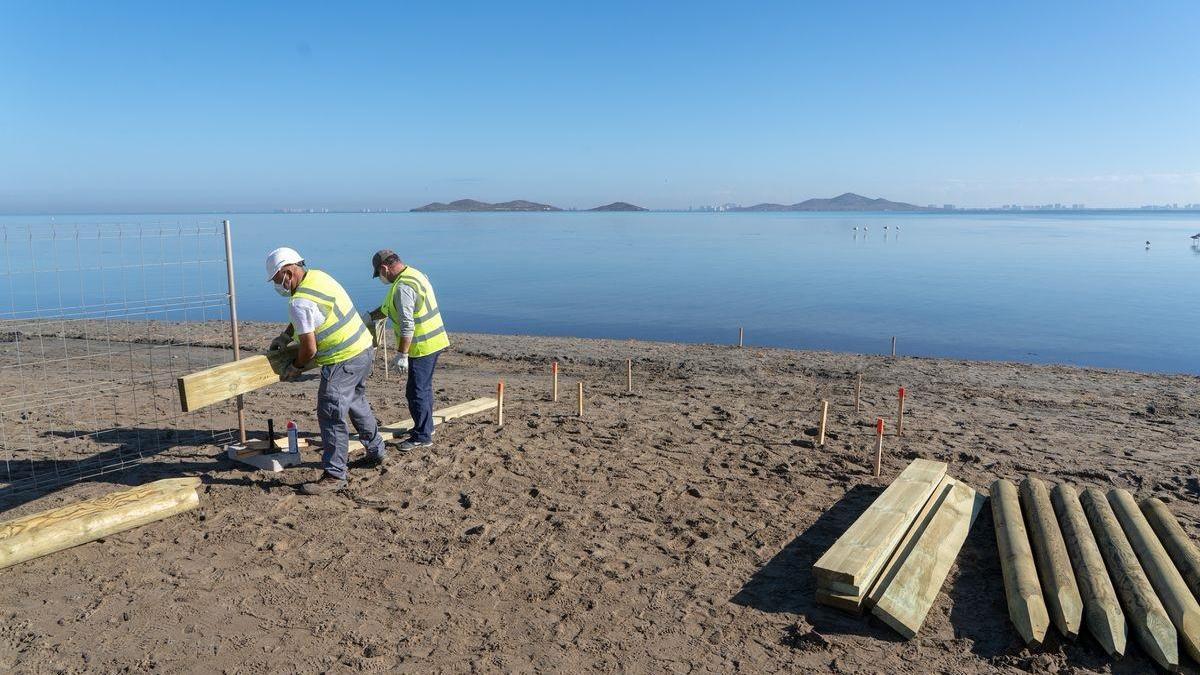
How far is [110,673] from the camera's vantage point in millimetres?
4184

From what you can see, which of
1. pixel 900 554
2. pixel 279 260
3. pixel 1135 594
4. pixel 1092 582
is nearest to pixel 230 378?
pixel 279 260

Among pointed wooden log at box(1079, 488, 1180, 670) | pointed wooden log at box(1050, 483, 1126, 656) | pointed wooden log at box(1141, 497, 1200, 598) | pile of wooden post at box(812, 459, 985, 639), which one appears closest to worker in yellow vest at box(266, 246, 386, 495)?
pile of wooden post at box(812, 459, 985, 639)

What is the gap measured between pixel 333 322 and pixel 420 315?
1208mm

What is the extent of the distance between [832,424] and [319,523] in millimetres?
6223

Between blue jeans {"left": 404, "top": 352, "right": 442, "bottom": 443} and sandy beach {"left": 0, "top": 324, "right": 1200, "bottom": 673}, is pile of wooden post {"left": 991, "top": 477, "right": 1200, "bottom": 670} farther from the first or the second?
blue jeans {"left": 404, "top": 352, "right": 442, "bottom": 443}

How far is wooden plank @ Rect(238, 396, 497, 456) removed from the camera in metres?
7.69

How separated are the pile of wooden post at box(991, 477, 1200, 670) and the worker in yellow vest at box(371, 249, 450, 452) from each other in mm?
5237

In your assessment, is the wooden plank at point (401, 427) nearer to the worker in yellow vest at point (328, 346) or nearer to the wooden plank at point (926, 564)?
the worker in yellow vest at point (328, 346)

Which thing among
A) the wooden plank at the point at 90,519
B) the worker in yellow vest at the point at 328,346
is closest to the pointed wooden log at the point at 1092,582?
the worker in yellow vest at the point at 328,346

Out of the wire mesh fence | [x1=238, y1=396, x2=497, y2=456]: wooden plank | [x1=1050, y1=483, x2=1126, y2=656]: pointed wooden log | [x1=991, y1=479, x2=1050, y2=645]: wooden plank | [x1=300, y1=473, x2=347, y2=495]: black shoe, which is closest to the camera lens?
[x1=1050, y1=483, x2=1126, y2=656]: pointed wooden log

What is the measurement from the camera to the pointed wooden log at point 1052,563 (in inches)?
180

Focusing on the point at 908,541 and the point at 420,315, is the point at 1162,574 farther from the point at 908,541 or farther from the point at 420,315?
the point at 420,315

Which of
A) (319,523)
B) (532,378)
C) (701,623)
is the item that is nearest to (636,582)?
(701,623)

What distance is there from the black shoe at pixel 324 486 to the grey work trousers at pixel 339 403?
5 centimetres
